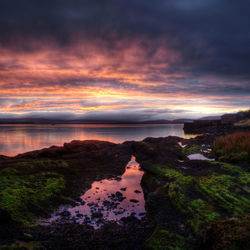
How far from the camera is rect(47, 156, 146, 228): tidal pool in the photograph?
9473 millimetres

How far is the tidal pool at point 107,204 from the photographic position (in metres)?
9.47

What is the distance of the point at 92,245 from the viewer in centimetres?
668

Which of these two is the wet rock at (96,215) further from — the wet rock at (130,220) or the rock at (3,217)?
the rock at (3,217)

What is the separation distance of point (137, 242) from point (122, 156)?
16631mm

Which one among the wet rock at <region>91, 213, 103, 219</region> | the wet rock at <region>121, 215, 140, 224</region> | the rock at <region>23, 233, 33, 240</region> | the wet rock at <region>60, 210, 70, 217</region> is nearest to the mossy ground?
the wet rock at <region>121, 215, 140, 224</region>

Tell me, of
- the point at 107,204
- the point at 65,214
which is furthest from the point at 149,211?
the point at 65,214

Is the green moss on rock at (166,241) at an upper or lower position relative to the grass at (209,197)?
lower

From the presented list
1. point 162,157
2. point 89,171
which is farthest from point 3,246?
point 162,157

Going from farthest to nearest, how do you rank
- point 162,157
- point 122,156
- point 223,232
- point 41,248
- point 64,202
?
point 122,156 < point 162,157 < point 64,202 < point 41,248 < point 223,232

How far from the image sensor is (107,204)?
11.2m

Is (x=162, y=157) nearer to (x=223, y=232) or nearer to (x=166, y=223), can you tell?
(x=166, y=223)

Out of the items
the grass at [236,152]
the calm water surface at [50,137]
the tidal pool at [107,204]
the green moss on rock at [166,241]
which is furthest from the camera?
the calm water surface at [50,137]

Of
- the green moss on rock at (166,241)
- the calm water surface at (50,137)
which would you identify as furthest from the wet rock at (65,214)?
the calm water surface at (50,137)

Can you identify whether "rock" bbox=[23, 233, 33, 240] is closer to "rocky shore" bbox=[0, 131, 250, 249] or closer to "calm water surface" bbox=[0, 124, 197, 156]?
"rocky shore" bbox=[0, 131, 250, 249]
